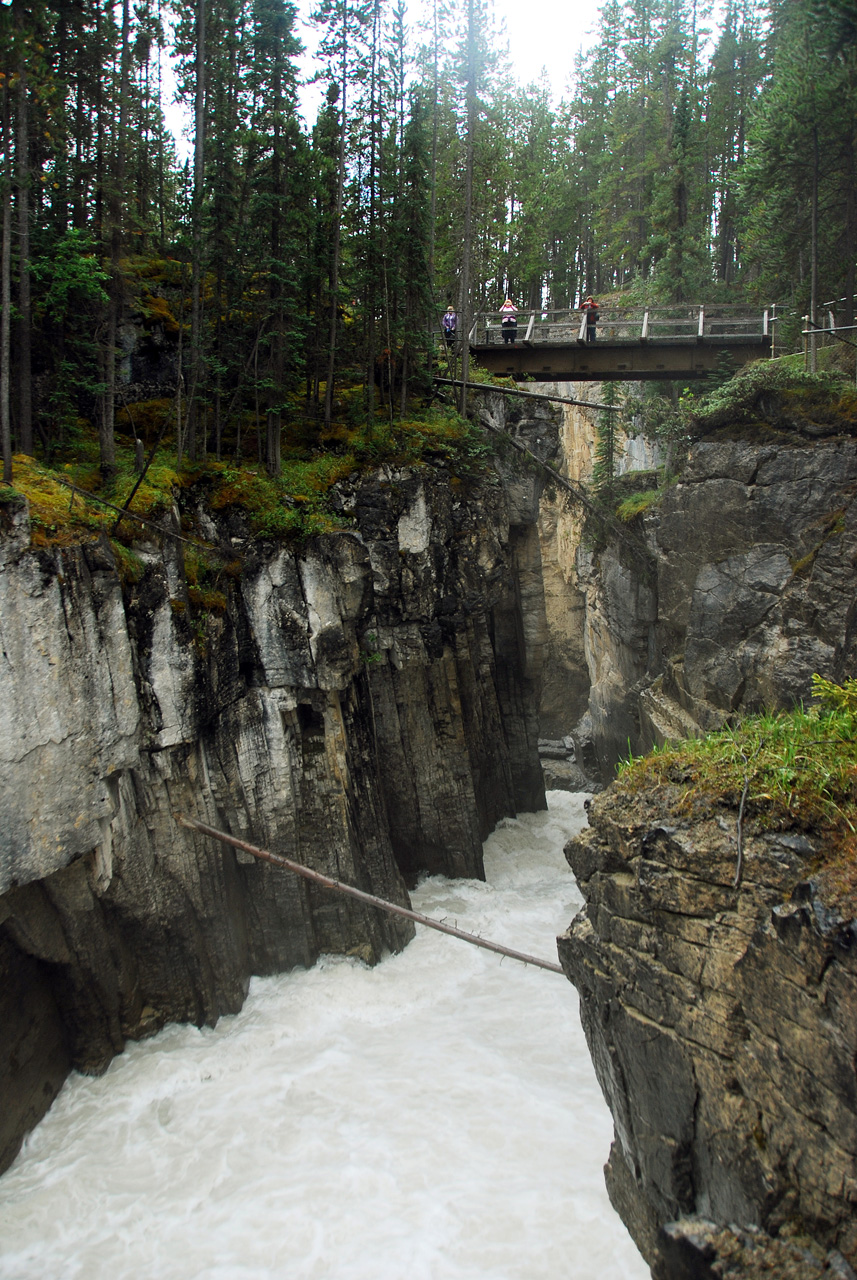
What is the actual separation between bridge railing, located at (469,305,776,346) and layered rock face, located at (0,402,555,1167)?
495cm

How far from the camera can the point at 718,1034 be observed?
21.8 ft

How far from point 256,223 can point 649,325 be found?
10743 millimetres

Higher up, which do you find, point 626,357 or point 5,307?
point 626,357

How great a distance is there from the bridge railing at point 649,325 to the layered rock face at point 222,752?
4.95 metres

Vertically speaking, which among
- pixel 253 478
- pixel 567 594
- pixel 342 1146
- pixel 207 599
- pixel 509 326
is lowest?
pixel 342 1146

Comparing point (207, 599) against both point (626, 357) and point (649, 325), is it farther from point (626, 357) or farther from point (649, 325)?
point (649, 325)

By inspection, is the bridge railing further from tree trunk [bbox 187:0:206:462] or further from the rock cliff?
the rock cliff

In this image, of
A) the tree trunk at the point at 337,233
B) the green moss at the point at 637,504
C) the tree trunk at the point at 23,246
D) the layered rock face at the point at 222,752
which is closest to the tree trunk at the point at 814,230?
the green moss at the point at 637,504

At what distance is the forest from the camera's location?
14719 millimetres

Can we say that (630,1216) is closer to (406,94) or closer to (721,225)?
(406,94)

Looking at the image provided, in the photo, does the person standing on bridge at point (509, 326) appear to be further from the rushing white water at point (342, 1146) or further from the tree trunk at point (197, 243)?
the rushing white water at point (342, 1146)

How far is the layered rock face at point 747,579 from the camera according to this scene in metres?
15.5

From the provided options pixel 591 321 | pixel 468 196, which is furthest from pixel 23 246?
pixel 591 321

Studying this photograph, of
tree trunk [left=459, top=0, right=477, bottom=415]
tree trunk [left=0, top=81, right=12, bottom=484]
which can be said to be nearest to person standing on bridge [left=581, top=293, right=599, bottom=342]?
tree trunk [left=459, top=0, right=477, bottom=415]
